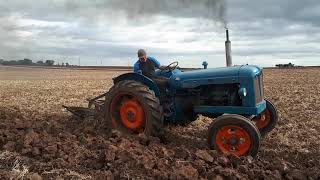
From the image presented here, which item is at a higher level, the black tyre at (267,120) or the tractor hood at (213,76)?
the tractor hood at (213,76)

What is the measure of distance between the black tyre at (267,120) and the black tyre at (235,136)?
2246 mm

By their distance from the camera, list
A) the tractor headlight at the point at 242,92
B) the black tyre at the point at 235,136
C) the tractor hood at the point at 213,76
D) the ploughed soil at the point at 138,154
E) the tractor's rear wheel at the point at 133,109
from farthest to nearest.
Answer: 1. the tractor's rear wheel at the point at 133,109
2. the tractor hood at the point at 213,76
3. the tractor headlight at the point at 242,92
4. the black tyre at the point at 235,136
5. the ploughed soil at the point at 138,154

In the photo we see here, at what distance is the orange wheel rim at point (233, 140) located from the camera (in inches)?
310

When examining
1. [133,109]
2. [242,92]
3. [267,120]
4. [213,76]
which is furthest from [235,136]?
[267,120]

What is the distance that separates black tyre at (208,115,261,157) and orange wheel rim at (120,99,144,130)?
1591mm

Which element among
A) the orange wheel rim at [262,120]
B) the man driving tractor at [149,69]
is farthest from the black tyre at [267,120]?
the man driving tractor at [149,69]

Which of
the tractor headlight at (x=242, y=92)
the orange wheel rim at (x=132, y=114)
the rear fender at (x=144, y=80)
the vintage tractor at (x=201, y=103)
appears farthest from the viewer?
the rear fender at (x=144, y=80)

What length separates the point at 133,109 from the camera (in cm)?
922

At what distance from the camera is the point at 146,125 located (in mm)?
8984

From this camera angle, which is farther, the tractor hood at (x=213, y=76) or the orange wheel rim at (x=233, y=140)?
the tractor hood at (x=213, y=76)

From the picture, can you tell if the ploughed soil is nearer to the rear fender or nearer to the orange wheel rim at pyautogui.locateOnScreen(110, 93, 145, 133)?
the orange wheel rim at pyautogui.locateOnScreen(110, 93, 145, 133)

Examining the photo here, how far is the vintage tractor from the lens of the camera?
26.1 feet

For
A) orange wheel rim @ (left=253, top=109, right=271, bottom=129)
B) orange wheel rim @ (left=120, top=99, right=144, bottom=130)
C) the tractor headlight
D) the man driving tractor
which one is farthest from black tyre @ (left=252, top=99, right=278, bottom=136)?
orange wheel rim @ (left=120, top=99, right=144, bottom=130)

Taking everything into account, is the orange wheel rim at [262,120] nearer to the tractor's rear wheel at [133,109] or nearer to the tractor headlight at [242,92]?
the tractor headlight at [242,92]
